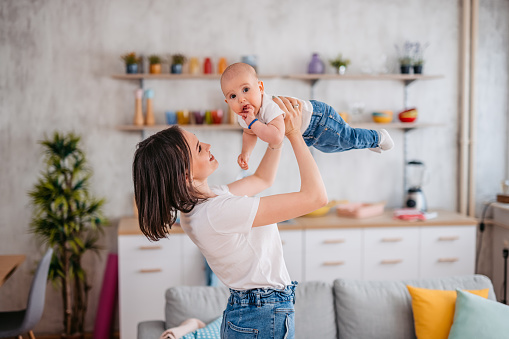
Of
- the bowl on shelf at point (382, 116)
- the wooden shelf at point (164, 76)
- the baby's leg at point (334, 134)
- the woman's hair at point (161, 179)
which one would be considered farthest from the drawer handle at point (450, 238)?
the woman's hair at point (161, 179)

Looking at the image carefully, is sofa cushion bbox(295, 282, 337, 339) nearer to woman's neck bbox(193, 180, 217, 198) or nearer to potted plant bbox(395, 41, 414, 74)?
woman's neck bbox(193, 180, 217, 198)

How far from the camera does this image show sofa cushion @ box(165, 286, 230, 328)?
8.01ft

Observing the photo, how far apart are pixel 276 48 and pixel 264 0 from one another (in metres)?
0.38

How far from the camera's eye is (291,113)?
150 centimetres

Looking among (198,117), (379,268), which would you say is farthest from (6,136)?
(379,268)

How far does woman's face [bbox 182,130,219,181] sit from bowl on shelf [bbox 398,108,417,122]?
2.80 m

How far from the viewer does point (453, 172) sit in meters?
4.31

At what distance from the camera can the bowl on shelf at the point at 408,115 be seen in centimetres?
396

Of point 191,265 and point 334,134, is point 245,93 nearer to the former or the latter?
point 334,134

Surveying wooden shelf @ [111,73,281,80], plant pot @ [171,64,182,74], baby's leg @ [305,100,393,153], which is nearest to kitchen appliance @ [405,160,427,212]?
wooden shelf @ [111,73,281,80]

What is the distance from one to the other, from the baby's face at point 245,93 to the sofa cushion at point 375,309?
138 cm

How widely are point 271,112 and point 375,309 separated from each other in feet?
4.76

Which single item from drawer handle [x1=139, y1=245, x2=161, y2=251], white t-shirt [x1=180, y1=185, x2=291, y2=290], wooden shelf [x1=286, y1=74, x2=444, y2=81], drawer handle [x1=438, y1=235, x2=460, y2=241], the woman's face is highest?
wooden shelf [x1=286, y1=74, x2=444, y2=81]

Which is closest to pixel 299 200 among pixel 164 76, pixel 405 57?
pixel 164 76
